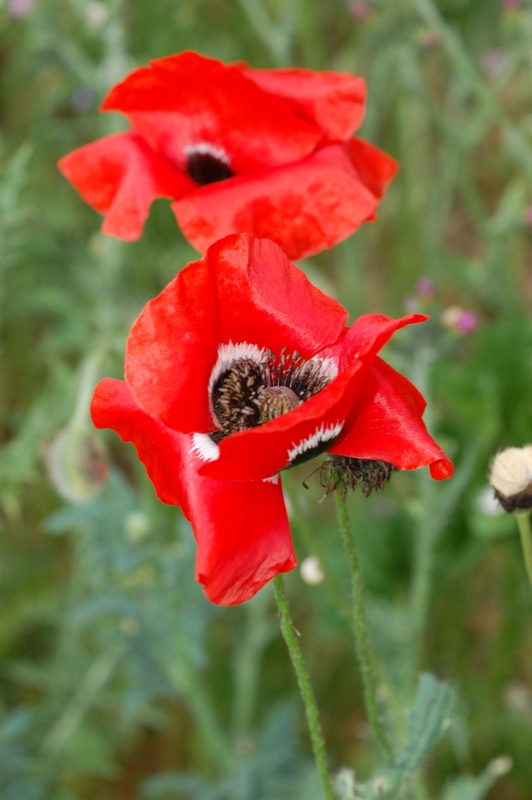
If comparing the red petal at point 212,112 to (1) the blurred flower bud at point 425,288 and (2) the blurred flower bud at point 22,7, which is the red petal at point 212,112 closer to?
(1) the blurred flower bud at point 425,288

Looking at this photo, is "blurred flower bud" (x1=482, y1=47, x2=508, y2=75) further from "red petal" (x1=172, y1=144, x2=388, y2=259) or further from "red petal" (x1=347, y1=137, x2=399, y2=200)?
"red petal" (x1=172, y1=144, x2=388, y2=259)

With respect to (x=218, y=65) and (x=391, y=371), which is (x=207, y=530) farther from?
(x=218, y=65)

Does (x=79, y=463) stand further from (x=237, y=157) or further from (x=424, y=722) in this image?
(x=424, y=722)

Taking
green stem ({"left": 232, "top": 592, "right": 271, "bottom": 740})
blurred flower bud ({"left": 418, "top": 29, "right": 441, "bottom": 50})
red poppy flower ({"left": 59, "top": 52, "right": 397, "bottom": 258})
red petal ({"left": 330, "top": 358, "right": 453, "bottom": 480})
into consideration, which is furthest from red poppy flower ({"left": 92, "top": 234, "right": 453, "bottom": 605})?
blurred flower bud ({"left": 418, "top": 29, "right": 441, "bottom": 50})

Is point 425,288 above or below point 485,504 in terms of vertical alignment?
above

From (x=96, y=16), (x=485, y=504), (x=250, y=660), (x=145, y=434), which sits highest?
(x=96, y=16)

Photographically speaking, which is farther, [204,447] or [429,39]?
[429,39]

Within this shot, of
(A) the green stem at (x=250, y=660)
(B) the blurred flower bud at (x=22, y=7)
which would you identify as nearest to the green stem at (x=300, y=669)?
(A) the green stem at (x=250, y=660)

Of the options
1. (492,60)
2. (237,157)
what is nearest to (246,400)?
(237,157)
